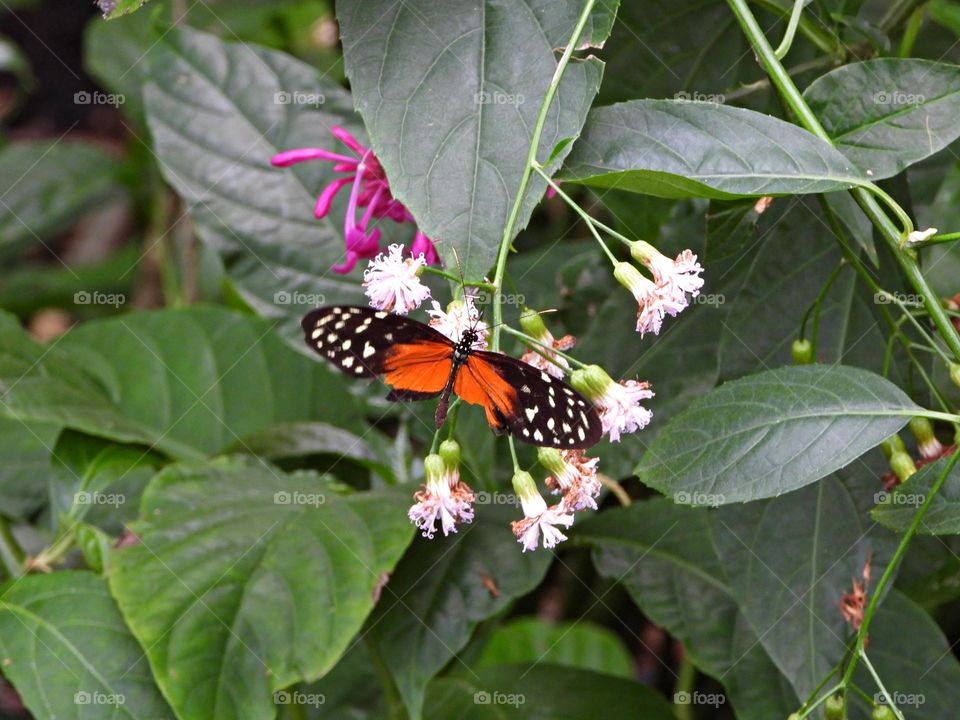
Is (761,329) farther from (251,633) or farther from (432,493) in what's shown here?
(251,633)

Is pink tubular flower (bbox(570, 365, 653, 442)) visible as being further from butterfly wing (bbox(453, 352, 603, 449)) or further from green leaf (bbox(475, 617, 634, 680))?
green leaf (bbox(475, 617, 634, 680))

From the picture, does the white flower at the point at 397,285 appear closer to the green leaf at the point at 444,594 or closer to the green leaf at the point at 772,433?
the green leaf at the point at 772,433

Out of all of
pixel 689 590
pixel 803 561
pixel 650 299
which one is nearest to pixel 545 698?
pixel 689 590

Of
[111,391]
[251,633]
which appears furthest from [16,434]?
[251,633]

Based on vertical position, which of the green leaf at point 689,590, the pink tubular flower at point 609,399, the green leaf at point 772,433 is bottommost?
the green leaf at point 689,590

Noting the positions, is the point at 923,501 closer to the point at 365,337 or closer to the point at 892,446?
the point at 892,446

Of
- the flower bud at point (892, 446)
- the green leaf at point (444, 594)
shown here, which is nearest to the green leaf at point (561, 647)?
the green leaf at point (444, 594)

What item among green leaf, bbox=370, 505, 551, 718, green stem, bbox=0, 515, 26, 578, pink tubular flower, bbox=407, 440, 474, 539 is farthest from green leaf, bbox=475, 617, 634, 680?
pink tubular flower, bbox=407, 440, 474, 539
